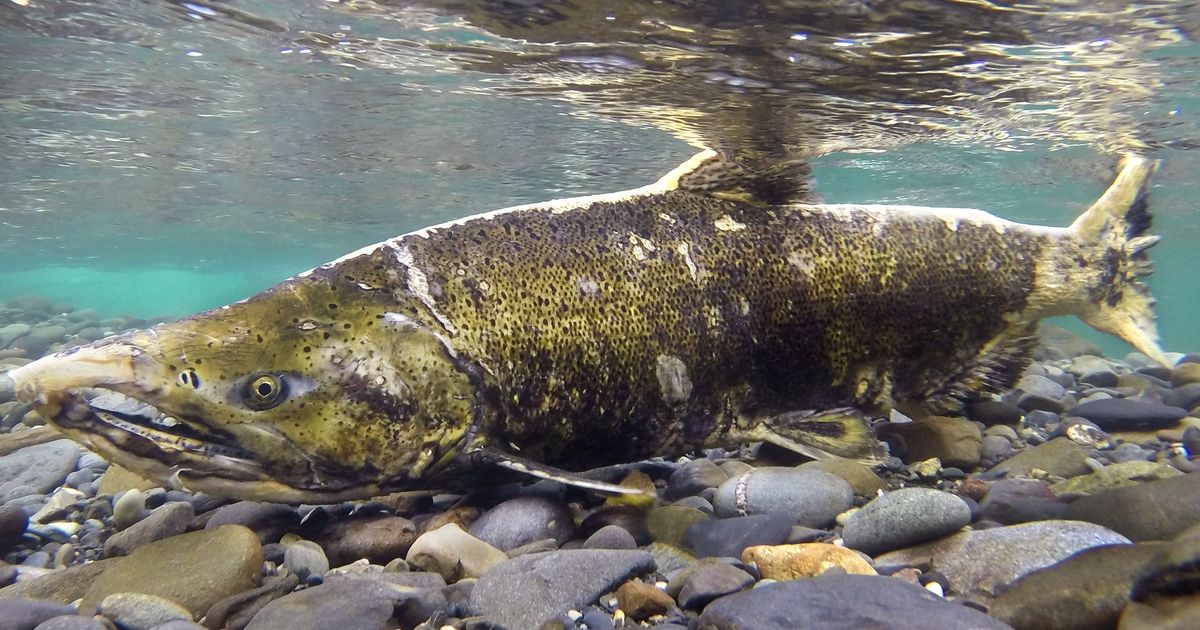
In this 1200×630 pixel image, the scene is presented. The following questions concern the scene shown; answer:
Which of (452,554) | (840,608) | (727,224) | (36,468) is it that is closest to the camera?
(840,608)

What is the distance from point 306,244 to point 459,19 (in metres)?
34.8

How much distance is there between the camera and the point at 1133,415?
221 inches

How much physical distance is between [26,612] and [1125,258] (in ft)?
22.5

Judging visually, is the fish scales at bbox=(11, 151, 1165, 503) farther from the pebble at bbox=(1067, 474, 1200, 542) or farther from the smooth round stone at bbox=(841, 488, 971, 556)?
the pebble at bbox=(1067, 474, 1200, 542)

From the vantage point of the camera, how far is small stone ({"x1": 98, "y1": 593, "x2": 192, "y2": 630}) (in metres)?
2.59

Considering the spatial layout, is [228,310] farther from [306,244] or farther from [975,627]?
[306,244]

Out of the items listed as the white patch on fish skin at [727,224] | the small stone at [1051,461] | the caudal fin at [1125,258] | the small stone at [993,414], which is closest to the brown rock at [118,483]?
the white patch on fish skin at [727,224]

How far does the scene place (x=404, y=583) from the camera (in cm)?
276

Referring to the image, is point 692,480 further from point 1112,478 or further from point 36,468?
point 36,468

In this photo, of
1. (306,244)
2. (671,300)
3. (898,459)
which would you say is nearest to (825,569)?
(671,300)

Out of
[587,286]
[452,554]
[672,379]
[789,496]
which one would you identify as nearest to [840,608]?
[789,496]

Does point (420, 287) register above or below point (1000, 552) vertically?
above

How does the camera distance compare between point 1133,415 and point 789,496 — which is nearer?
point 789,496

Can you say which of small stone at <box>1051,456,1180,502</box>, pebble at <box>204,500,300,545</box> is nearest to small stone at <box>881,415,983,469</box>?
small stone at <box>1051,456,1180,502</box>
